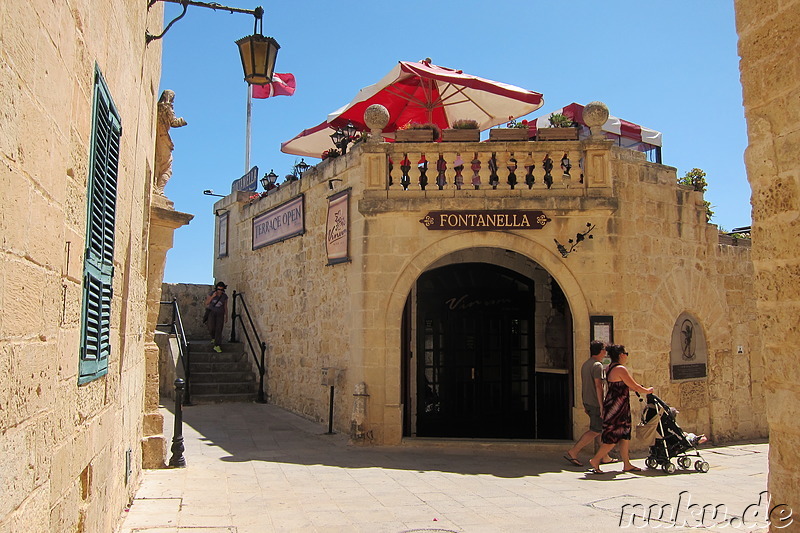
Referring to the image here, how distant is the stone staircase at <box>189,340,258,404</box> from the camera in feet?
43.2

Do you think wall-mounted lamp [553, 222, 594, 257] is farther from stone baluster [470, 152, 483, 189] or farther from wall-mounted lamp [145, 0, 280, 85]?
wall-mounted lamp [145, 0, 280, 85]

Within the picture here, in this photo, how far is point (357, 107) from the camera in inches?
475

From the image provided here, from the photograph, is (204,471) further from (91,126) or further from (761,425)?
(761,425)

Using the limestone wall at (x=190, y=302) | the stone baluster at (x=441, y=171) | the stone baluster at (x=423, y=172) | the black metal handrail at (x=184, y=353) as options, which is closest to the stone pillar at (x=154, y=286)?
the stone baluster at (x=423, y=172)

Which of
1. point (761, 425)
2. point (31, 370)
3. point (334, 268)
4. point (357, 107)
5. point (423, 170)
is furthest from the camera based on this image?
point (357, 107)

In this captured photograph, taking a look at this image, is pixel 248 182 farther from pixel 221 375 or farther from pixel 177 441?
pixel 177 441

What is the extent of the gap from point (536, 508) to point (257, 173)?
1167cm

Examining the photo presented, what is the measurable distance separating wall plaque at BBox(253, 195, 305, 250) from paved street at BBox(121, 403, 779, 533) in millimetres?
3916

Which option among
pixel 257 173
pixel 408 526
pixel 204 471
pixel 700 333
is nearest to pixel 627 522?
pixel 408 526

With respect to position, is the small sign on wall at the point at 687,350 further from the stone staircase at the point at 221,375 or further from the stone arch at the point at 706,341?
the stone staircase at the point at 221,375

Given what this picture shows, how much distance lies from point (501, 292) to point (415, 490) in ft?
17.0

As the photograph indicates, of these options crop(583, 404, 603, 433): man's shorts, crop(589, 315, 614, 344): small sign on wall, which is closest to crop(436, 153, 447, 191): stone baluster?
crop(589, 315, 614, 344): small sign on wall

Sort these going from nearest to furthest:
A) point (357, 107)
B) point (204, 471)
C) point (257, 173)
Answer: point (204, 471) → point (357, 107) → point (257, 173)

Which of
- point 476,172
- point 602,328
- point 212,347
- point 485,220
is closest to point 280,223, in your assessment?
point 212,347
